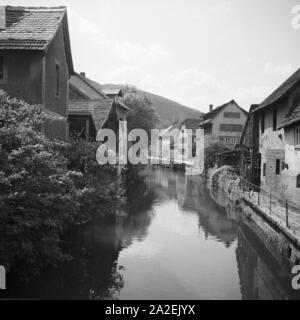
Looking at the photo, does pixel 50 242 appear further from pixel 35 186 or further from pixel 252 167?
pixel 252 167

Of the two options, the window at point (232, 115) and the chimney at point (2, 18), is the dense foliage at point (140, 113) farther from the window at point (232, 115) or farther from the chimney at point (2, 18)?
the chimney at point (2, 18)

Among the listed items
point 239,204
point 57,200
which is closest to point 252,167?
point 239,204

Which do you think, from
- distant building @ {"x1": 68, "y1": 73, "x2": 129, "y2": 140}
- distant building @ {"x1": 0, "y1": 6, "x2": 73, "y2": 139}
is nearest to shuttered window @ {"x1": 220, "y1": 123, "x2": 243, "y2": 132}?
distant building @ {"x1": 68, "y1": 73, "x2": 129, "y2": 140}

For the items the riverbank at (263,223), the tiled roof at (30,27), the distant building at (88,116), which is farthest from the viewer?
the distant building at (88,116)

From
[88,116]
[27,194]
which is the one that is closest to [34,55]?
[27,194]

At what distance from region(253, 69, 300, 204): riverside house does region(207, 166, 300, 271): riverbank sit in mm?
1708

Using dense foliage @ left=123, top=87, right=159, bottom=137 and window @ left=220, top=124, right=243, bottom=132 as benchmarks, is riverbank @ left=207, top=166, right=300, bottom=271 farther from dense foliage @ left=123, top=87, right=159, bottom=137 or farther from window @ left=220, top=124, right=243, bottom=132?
window @ left=220, top=124, right=243, bottom=132

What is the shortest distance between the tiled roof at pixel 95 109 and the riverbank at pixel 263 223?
34.3 ft

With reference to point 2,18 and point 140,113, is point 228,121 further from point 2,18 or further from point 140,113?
point 2,18

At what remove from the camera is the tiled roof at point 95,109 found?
25.9 m

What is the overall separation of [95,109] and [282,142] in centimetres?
1362

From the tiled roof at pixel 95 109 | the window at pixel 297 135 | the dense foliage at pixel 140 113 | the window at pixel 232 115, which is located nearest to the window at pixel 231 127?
the window at pixel 232 115

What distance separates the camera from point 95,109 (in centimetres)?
2805
